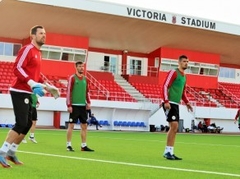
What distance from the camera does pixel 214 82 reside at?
171 ft

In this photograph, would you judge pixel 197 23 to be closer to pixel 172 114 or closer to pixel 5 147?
pixel 172 114

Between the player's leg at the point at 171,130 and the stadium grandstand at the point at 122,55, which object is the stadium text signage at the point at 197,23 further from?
the player's leg at the point at 171,130

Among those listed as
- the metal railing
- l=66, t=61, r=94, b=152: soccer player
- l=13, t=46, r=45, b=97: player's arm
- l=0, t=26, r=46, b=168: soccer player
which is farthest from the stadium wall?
l=13, t=46, r=45, b=97: player's arm

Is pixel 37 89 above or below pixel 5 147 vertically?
above

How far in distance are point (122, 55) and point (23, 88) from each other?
1571 inches

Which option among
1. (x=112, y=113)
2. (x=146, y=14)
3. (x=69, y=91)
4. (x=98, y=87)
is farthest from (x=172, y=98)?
(x=146, y=14)

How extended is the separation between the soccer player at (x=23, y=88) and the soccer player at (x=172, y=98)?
11.0ft

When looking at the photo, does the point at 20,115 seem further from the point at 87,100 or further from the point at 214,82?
the point at 214,82

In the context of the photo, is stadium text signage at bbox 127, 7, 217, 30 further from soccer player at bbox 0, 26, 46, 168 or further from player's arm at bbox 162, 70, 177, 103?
soccer player at bbox 0, 26, 46, 168

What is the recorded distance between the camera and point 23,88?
8.18m

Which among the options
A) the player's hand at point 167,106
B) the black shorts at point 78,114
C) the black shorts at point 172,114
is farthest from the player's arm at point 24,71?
the black shorts at point 78,114

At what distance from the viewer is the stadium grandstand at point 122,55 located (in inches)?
1496

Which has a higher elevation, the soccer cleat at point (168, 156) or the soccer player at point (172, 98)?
the soccer player at point (172, 98)

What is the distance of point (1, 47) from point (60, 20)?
5.58 metres
